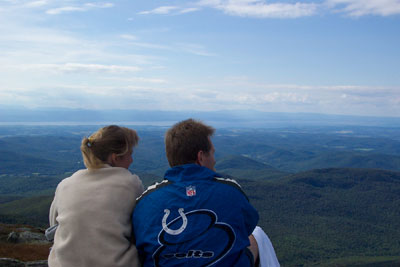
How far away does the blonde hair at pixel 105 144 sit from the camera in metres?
4.57

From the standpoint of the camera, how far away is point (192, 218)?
401cm

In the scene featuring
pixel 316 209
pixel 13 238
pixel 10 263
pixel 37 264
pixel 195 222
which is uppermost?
pixel 195 222

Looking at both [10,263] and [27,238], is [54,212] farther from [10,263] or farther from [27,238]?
[27,238]

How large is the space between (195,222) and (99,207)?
1.17 meters

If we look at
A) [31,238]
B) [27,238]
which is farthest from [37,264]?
[27,238]

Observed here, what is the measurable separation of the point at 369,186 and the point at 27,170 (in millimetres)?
157870

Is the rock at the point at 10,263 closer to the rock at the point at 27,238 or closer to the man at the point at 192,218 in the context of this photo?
the man at the point at 192,218

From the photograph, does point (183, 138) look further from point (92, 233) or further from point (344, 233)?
point (344, 233)

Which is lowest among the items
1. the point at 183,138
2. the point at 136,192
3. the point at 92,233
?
the point at 92,233

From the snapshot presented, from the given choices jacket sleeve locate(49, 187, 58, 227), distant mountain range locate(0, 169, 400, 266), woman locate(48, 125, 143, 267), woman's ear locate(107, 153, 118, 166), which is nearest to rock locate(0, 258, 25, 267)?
jacket sleeve locate(49, 187, 58, 227)

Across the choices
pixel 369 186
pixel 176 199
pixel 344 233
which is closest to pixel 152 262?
pixel 176 199

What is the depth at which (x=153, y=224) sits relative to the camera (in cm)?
414

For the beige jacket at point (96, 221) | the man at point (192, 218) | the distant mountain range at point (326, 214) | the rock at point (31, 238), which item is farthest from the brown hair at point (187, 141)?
the distant mountain range at point (326, 214)

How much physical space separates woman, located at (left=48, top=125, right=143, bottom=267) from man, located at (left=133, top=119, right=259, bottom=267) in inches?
8.0
